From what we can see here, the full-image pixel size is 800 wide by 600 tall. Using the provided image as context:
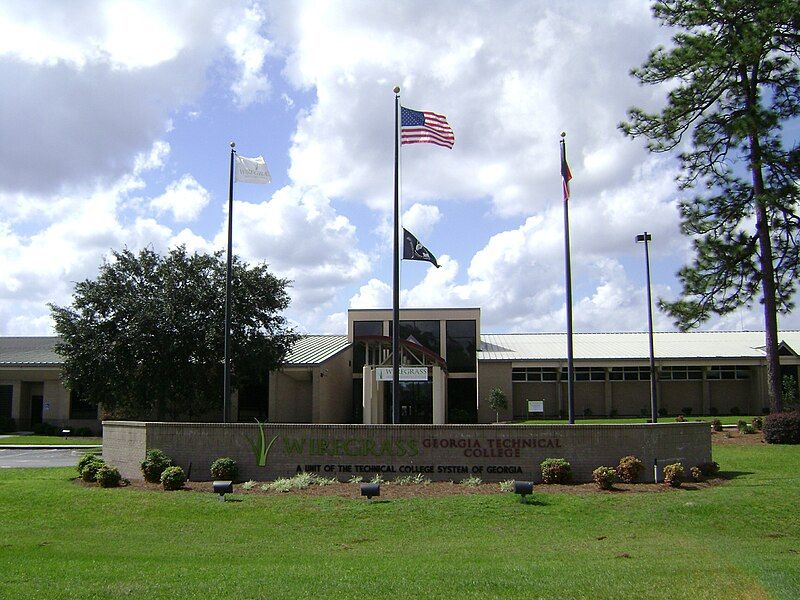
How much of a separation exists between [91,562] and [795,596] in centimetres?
918

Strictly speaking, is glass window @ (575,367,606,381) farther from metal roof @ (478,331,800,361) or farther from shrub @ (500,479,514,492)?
shrub @ (500,479,514,492)

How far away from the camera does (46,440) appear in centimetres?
3950

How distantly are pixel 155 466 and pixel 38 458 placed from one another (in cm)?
1260

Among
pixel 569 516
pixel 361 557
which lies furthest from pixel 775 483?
pixel 361 557

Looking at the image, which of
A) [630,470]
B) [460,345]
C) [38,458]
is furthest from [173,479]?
[460,345]

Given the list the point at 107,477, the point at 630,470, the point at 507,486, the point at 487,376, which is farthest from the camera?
the point at 487,376

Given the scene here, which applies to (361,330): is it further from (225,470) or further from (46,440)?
(225,470)

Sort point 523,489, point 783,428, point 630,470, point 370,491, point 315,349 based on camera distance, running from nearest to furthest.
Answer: point 523,489
point 370,491
point 630,470
point 783,428
point 315,349

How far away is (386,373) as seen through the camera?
2859 centimetres

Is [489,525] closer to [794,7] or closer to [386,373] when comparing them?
[386,373]

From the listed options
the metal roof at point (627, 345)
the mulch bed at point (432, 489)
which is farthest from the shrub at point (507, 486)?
the metal roof at point (627, 345)

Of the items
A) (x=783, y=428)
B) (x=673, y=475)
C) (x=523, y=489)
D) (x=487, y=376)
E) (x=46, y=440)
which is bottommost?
(x=46, y=440)

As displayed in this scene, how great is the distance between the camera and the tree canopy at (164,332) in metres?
32.2

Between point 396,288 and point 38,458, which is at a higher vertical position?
point 396,288
